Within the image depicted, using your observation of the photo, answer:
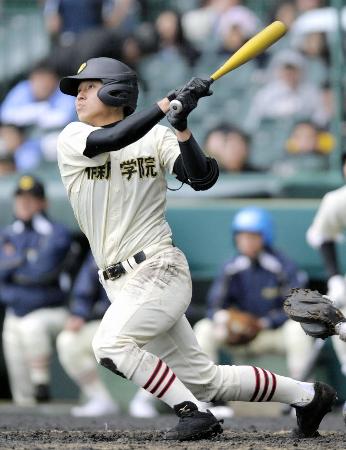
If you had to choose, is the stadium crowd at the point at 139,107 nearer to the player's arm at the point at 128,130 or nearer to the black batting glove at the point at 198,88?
the player's arm at the point at 128,130


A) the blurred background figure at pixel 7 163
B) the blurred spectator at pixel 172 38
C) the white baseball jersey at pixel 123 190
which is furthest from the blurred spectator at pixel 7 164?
the white baseball jersey at pixel 123 190

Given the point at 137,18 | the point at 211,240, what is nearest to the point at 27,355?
the point at 211,240

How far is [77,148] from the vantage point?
212 inches

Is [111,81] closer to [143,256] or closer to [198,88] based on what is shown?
[198,88]

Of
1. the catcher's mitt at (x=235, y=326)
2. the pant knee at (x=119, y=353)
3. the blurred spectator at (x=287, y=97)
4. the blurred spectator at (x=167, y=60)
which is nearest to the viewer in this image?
→ the pant knee at (x=119, y=353)

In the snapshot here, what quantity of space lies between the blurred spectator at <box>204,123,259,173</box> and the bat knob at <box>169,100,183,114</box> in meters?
4.86

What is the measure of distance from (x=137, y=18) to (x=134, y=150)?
19.9 feet

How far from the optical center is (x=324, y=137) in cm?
983

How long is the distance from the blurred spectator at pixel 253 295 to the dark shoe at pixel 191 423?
11.4 feet

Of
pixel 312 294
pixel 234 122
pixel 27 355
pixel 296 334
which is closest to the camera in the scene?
pixel 312 294

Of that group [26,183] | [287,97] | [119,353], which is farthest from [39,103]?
[119,353]

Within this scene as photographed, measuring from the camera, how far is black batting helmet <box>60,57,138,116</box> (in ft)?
17.8

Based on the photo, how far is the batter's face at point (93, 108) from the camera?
5484mm

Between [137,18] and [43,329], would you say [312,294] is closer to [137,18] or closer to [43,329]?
[43,329]
